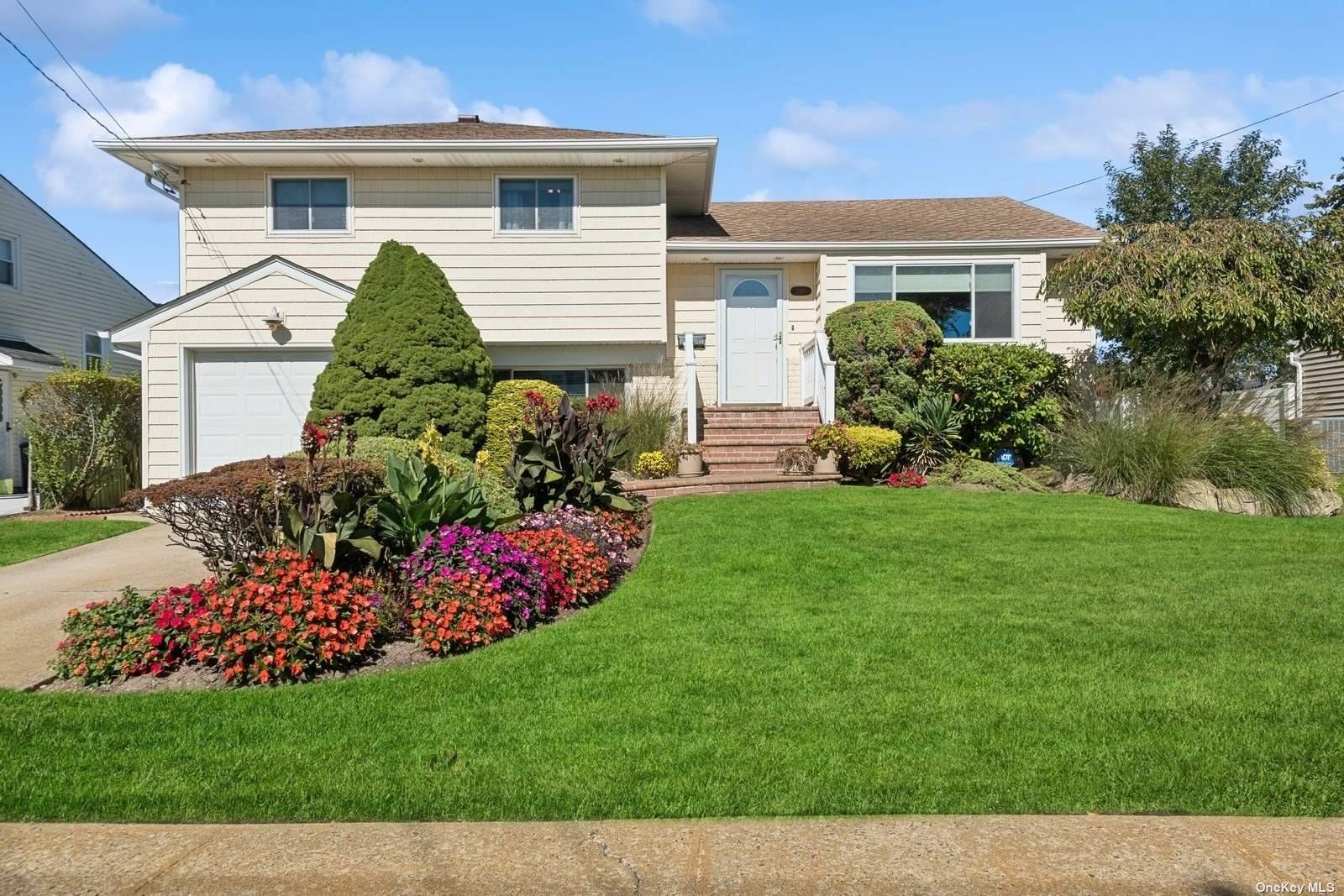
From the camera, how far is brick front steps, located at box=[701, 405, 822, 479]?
1380 centimetres

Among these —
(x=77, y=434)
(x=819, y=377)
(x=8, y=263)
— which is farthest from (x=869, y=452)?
(x=8, y=263)

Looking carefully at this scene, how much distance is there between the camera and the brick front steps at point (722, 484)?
38.8 ft

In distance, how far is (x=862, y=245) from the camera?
16.1m

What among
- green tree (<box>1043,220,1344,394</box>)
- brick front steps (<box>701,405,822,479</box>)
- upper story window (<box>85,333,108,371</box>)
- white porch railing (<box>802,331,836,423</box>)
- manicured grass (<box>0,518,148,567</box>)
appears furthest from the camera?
upper story window (<box>85,333,108,371</box>)

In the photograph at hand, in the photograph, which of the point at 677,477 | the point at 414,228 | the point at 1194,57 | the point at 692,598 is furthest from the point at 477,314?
the point at 1194,57

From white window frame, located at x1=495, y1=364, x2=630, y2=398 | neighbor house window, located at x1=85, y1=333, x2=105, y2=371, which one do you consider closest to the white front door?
white window frame, located at x1=495, y1=364, x2=630, y2=398

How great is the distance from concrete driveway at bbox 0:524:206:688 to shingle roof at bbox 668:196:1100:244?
9.41 meters

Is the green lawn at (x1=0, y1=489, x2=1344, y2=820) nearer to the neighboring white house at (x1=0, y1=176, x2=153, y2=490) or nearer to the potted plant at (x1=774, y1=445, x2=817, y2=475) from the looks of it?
the potted plant at (x1=774, y1=445, x2=817, y2=475)

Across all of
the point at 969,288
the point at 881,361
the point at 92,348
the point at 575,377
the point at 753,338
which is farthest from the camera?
the point at 92,348

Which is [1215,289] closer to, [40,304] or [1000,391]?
[1000,391]

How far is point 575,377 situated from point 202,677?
10577 millimetres

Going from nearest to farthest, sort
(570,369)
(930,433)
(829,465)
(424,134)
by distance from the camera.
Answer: (829,465) → (930,433) → (424,134) → (570,369)

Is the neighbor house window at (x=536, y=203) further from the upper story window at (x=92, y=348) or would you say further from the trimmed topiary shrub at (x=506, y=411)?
the upper story window at (x=92, y=348)

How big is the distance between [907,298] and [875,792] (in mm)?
13303
